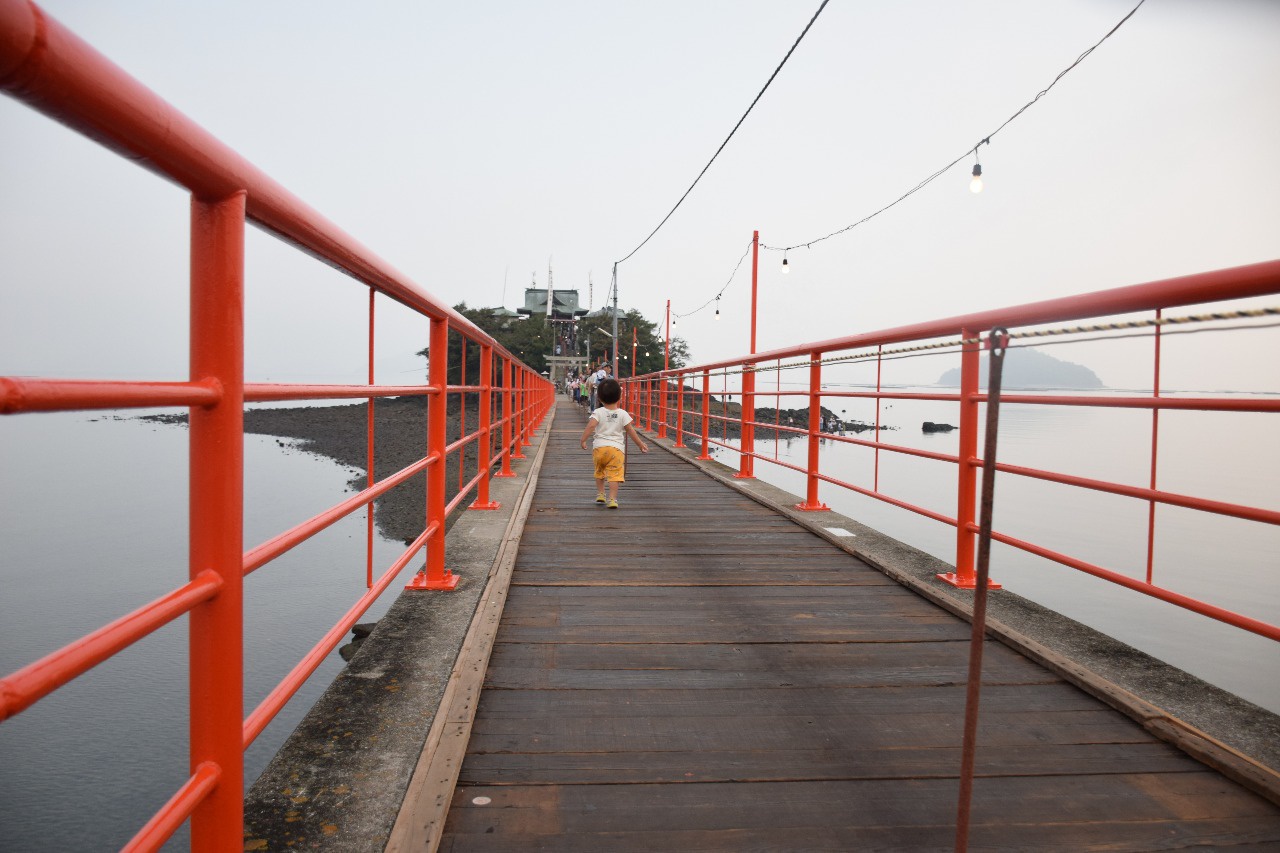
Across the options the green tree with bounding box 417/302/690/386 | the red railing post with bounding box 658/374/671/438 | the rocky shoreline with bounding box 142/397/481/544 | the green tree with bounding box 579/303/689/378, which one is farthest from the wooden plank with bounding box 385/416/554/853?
the green tree with bounding box 579/303/689/378

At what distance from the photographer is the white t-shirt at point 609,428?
16.9ft

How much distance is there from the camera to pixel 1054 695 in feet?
6.67

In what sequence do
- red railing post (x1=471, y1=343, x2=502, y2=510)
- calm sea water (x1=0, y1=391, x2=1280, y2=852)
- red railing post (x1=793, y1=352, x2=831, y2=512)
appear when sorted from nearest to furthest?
1. red railing post (x1=471, y1=343, x2=502, y2=510)
2. red railing post (x1=793, y1=352, x2=831, y2=512)
3. calm sea water (x1=0, y1=391, x2=1280, y2=852)

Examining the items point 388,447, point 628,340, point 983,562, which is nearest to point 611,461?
point 983,562

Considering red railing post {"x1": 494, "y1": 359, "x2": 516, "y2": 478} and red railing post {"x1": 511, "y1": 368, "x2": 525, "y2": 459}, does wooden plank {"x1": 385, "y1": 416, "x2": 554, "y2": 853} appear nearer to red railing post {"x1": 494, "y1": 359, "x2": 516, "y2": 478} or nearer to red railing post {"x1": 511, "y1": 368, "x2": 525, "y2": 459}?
red railing post {"x1": 494, "y1": 359, "x2": 516, "y2": 478}

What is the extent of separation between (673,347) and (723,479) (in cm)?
7523

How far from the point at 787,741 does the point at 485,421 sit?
119 inches

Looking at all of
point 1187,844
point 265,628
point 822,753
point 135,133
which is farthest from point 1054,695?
point 265,628

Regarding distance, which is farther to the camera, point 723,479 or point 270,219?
point 723,479

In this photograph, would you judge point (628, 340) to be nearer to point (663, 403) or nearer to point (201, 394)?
point (663, 403)

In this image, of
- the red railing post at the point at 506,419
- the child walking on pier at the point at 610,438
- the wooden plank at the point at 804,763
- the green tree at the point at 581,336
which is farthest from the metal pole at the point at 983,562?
the green tree at the point at 581,336

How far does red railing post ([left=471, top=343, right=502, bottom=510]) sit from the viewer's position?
426 centimetres

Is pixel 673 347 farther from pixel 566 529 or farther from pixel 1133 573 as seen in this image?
pixel 566 529

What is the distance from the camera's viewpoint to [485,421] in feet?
14.4
